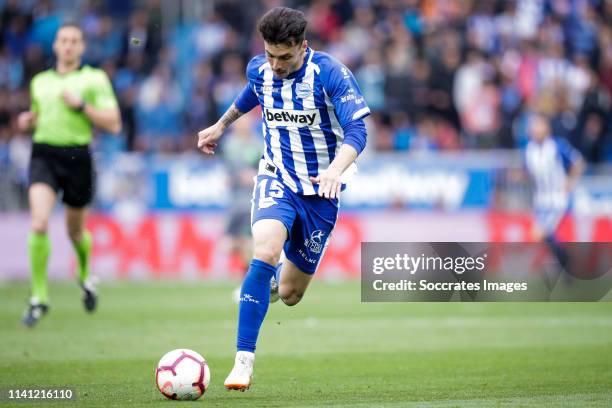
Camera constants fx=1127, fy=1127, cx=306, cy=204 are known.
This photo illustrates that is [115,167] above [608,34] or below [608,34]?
below

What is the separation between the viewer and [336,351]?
32.3 ft

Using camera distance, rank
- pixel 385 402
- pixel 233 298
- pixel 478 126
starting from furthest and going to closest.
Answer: pixel 478 126
pixel 233 298
pixel 385 402

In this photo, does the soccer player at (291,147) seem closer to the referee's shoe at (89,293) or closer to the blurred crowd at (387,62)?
the referee's shoe at (89,293)

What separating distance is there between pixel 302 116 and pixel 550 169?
9.71 meters

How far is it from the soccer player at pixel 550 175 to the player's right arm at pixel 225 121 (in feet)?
29.6

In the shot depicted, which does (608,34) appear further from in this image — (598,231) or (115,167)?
(115,167)

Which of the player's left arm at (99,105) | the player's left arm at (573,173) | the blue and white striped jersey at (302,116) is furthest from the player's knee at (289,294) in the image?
the player's left arm at (573,173)

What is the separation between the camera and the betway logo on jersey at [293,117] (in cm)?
772

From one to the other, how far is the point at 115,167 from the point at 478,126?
21.1 feet

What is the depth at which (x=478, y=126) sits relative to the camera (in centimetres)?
2012

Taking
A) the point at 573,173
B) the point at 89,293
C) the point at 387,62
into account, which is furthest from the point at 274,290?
the point at 387,62

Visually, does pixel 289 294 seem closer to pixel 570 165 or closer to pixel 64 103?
pixel 64 103

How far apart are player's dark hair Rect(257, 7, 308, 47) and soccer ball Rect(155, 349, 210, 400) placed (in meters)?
2.10

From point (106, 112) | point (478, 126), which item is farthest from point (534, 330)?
point (478, 126)
